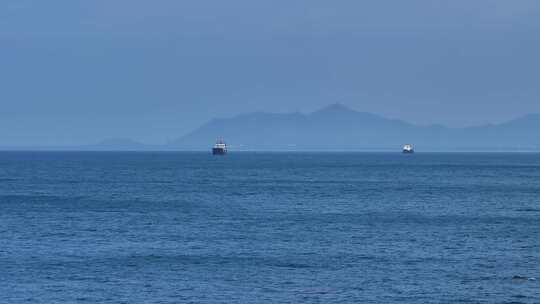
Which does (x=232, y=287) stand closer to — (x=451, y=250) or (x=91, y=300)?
(x=91, y=300)

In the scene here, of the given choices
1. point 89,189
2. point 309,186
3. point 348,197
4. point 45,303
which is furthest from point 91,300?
point 309,186

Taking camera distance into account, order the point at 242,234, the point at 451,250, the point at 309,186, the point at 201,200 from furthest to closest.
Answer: the point at 309,186 → the point at 201,200 → the point at 242,234 → the point at 451,250

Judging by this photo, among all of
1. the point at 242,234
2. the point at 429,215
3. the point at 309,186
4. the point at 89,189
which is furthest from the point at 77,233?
the point at 309,186

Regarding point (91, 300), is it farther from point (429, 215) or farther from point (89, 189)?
point (89, 189)

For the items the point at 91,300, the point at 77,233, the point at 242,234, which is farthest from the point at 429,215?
the point at 91,300

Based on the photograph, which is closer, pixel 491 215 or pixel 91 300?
pixel 91 300

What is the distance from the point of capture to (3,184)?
161 m

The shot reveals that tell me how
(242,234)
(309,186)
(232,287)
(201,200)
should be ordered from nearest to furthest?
(232,287)
(242,234)
(201,200)
(309,186)

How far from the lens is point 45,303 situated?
1987 inches

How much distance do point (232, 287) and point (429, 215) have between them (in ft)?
159

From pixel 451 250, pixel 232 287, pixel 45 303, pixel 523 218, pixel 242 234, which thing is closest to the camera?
pixel 45 303

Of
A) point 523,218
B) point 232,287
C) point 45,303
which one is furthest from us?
point 523,218

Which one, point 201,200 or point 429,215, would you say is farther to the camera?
point 201,200

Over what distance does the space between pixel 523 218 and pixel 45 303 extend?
194 ft
